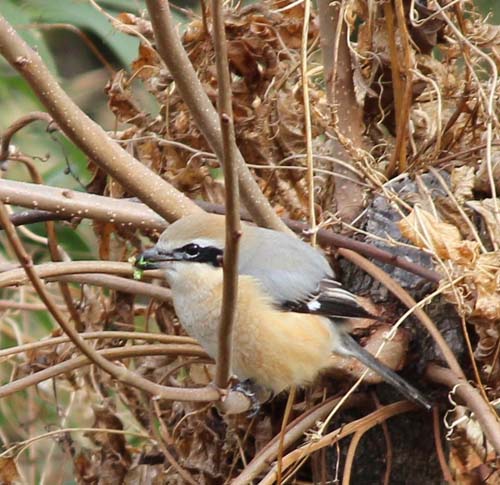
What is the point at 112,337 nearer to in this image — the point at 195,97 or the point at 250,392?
the point at 250,392

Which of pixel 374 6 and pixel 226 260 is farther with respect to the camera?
pixel 374 6

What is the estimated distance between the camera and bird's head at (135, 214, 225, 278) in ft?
6.14

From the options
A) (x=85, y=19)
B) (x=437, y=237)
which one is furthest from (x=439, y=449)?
Result: (x=85, y=19)

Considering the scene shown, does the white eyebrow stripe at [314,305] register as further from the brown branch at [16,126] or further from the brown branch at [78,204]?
the brown branch at [16,126]

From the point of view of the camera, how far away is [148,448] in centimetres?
223

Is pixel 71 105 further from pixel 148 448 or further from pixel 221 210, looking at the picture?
pixel 148 448

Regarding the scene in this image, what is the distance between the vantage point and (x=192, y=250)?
192 centimetres

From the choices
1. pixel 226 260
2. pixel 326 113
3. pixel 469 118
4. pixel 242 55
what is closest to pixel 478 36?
pixel 469 118

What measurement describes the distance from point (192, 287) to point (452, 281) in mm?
493

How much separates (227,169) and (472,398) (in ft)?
2.48

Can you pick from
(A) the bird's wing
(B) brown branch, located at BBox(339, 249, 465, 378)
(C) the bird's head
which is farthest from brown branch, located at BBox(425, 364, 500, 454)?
(C) the bird's head

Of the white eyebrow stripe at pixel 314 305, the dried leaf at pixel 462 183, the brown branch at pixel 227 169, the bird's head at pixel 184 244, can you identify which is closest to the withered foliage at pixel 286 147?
the dried leaf at pixel 462 183

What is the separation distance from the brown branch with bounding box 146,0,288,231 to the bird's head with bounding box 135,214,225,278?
8cm

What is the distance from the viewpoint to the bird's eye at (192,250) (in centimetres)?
191
